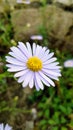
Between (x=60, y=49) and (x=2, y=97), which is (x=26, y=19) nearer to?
(x=60, y=49)

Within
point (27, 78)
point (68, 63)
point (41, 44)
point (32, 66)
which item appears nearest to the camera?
point (27, 78)

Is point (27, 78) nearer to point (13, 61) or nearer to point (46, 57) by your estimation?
point (13, 61)

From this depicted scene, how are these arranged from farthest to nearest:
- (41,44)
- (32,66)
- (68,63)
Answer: (41,44), (68,63), (32,66)

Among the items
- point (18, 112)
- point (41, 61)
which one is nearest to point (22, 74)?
point (41, 61)

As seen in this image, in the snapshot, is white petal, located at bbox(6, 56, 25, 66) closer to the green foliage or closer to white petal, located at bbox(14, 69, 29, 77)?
white petal, located at bbox(14, 69, 29, 77)

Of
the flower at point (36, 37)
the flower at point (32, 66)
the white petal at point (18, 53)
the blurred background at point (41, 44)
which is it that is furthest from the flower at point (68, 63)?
the white petal at point (18, 53)

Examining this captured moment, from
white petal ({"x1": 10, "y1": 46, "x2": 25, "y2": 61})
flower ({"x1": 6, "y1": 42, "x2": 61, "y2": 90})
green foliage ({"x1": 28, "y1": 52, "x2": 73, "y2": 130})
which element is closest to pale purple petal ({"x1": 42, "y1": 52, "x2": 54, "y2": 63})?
flower ({"x1": 6, "y1": 42, "x2": 61, "y2": 90})

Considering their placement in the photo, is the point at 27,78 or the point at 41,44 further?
the point at 41,44

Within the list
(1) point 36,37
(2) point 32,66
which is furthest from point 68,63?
(2) point 32,66
